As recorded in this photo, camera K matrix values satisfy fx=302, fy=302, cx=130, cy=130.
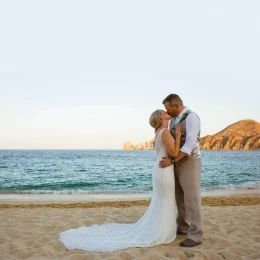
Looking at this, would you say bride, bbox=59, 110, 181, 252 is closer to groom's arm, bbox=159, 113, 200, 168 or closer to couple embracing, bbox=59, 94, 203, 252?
couple embracing, bbox=59, 94, 203, 252

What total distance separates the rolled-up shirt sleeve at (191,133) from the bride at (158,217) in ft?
0.53

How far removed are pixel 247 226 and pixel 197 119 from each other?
2.67 meters

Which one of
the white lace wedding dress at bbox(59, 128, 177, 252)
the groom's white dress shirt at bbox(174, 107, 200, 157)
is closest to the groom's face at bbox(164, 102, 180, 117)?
the groom's white dress shirt at bbox(174, 107, 200, 157)

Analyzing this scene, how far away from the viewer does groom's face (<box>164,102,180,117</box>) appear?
480 centimetres

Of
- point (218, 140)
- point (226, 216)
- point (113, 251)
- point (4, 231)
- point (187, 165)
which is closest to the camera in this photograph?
point (113, 251)

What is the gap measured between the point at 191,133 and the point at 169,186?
93cm

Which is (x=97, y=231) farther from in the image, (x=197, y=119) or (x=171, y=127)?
(x=197, y=119)

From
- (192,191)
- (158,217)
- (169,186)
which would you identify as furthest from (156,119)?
(158,217)

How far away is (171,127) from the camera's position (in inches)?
198

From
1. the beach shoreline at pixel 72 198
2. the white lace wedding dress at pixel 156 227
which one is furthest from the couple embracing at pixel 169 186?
the beach shoreline at pixel 72 198

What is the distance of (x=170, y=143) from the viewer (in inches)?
184

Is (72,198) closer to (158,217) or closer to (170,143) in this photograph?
(158,217)

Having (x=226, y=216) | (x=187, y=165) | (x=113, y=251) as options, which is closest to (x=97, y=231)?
(x=113, y=251)

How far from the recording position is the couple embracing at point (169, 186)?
15.2ft
